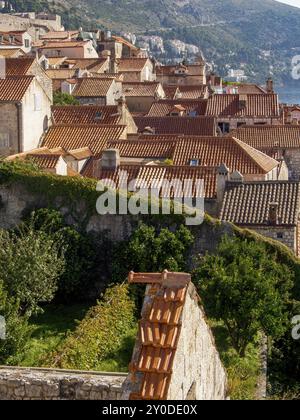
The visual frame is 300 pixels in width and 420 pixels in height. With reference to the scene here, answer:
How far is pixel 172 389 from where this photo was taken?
316 inches

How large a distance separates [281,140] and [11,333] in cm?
3547

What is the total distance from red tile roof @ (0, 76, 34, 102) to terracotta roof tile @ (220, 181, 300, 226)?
15509 mm

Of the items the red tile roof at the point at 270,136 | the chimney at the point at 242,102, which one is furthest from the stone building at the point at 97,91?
the red tile roof at the point at 270,136

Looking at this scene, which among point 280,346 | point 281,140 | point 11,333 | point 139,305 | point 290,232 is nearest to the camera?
point 11,333

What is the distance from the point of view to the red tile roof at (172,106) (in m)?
58.8

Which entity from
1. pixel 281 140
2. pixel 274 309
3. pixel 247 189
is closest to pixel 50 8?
pixel 281 140

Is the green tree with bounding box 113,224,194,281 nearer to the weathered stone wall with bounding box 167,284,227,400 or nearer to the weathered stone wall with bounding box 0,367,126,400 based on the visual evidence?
the weathered stone wall with bounding box 0,367,126,400

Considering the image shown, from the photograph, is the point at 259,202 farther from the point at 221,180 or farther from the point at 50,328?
the point at 50,328

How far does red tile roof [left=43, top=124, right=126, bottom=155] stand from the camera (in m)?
41.1

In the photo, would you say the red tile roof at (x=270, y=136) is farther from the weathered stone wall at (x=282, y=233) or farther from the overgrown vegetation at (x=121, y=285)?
the overgrown vegetation at (x=121, y=285)

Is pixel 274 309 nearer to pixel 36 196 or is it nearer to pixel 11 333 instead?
pixel 11 333

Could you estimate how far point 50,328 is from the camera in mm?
20609

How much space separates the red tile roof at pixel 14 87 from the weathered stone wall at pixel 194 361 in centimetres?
3033

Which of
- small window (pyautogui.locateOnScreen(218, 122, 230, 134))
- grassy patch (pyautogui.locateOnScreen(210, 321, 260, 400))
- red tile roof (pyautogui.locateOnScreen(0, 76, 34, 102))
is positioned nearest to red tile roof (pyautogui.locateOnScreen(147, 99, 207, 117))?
small window (pyautogui.locateOnScreen(218, 122, 230, 134))
